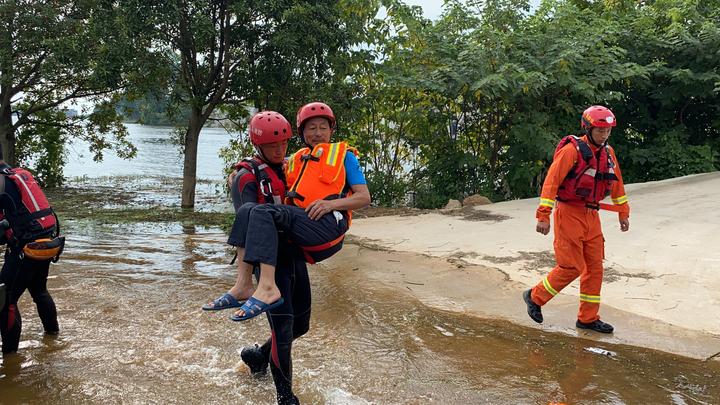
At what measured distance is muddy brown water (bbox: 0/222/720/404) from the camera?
3.80 metres

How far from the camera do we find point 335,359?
4.38m

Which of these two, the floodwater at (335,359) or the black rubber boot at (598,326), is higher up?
the black rubber boot at (598,326)

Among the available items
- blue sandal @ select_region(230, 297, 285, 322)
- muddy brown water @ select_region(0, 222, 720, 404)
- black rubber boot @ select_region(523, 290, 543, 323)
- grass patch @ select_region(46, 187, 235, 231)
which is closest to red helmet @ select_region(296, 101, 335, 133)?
blue sandal @ select_region(230, 297, 285, 322)

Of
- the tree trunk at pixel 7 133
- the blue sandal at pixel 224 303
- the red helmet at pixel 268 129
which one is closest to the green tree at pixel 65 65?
the tree trunk at pixel 7 133

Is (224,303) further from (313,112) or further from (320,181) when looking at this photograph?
(313,112)

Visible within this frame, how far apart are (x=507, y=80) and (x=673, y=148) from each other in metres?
4.71

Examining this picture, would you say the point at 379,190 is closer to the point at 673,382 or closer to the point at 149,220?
the point at 149,220

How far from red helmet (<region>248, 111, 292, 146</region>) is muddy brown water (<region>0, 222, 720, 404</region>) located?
163 cm

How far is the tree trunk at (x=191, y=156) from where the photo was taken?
13367 mm

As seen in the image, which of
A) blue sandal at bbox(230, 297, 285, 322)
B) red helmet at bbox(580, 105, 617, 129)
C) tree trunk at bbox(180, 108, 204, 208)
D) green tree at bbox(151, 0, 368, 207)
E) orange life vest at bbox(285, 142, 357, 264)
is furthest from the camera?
tree trunk at bbox(180, 108, 204, 208)

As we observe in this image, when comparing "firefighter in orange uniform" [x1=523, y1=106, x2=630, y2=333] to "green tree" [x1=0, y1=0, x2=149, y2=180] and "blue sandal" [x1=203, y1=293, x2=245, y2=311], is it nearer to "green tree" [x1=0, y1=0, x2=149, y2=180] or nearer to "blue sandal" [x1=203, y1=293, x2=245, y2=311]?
"blue sandal" [x1=203, y1=293, x2=245, y2=311]

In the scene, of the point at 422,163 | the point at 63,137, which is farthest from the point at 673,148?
the point at 63,137

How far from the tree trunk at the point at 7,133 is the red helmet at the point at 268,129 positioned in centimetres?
1551

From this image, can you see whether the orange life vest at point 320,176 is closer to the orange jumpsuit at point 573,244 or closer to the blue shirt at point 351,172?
the blue shirt at point 351,172
